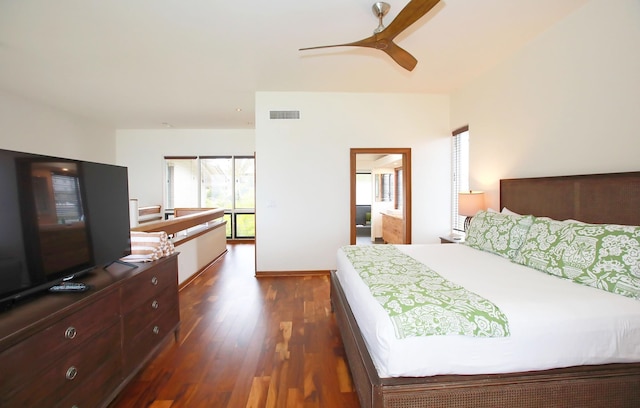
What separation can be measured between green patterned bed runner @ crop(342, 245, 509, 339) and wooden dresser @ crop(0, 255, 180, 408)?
1.54 m

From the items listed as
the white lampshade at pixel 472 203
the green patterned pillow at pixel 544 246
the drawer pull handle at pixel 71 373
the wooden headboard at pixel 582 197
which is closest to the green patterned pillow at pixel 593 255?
the green patterned pillow at pixel 544 246

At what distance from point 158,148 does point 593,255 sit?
7779mm

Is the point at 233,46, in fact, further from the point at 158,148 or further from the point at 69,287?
the point at 158,148

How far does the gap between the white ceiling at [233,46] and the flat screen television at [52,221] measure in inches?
62.4

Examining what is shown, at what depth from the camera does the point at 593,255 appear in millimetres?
1687

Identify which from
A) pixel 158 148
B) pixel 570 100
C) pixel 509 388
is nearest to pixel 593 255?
pixel 509 388

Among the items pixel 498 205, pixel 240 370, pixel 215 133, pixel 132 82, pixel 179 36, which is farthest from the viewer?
pixel 215 133

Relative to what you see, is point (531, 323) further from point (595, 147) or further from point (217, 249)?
point (217, 249)

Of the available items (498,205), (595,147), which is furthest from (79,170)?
(498,205)

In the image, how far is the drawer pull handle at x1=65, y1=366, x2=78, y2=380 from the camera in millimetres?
1268

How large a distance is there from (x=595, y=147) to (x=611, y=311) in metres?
1.52

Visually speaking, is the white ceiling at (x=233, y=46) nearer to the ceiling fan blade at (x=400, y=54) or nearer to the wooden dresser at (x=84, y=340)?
the ceiling fan blade at (x=400, y=54)

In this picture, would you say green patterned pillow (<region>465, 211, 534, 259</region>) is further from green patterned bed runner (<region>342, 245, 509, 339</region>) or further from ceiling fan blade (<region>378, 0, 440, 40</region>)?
ceiling fan blade (<region>378, 0, 440, 40</region>)

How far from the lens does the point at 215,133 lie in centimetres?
677
